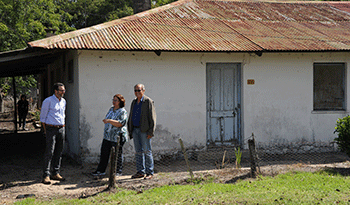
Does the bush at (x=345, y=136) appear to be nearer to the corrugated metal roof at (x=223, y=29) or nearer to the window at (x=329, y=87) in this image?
the corrugated metal roof at (x=223, y=29)

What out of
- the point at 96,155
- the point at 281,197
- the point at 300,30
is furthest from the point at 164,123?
the point at 300,30

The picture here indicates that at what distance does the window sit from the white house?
1.1 inches

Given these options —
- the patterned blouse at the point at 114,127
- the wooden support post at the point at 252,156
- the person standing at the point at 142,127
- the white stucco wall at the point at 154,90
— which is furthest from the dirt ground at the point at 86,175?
the patterned blouse at the point at 114,127

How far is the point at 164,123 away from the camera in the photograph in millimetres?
9102

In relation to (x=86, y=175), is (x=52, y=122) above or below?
above

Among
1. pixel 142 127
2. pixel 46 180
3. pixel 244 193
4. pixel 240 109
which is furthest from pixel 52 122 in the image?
pixel 240 109

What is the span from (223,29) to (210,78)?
1.60 metres

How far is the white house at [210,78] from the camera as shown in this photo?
337 inches

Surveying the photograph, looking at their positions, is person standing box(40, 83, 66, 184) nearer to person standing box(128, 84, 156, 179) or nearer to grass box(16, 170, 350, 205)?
grass box(16, 170, 350, 205)

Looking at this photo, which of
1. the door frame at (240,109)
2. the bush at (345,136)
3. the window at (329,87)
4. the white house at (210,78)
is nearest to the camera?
the bush at (345,136)

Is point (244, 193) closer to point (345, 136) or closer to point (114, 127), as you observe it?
point (114, 127)

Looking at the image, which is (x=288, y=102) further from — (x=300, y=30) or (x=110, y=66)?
(x=110, y=66)

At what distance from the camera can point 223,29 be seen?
10156mm

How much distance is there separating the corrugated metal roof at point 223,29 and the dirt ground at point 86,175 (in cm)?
273
